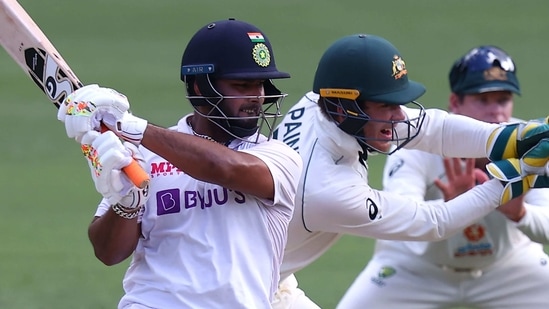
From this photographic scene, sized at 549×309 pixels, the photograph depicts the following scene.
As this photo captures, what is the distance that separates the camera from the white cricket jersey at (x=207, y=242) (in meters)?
4.08

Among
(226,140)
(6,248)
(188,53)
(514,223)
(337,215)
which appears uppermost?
(188,53)

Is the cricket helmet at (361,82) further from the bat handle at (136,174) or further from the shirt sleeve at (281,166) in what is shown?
the bat handle at (136,174)

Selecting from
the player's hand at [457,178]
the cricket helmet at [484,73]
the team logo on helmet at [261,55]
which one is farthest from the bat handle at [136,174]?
the cricket helmet at [484,73]

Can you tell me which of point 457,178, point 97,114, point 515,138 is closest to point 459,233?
point 457,178

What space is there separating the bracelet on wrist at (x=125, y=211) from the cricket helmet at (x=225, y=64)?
0.48 meters

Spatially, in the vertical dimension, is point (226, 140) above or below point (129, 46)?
above

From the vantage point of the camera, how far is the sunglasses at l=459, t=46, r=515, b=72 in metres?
6.60

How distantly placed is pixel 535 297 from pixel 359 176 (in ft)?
5.53

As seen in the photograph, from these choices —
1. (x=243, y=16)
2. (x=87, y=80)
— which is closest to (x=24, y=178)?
(x=87, y=80)

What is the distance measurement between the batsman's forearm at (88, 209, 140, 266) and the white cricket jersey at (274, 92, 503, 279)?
44.2 inches

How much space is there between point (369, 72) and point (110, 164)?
1778 millimetres

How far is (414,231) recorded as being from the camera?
17.4 feet

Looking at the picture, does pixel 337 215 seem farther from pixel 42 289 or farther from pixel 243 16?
pixel 243 16

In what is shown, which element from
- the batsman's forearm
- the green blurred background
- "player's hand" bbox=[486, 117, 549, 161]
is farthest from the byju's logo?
the green blurred background
